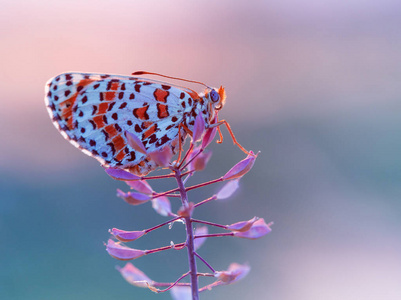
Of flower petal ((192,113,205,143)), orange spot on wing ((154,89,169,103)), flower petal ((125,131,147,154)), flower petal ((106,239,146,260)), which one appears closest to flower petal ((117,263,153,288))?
flower petal ((106,239,146,260))

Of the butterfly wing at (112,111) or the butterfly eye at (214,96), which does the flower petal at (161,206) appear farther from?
the butterfly eye at (214,96)

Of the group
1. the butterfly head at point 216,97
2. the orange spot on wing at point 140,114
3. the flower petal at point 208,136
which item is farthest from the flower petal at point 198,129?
the orange spot on wing at point 140,114

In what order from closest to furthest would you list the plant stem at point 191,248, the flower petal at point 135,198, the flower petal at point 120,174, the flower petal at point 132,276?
1. the plant stem at point 191,248
2. the flower petal at point 135,198
3. the flower petal at point 132,276
4. the flower petal at point 120,174

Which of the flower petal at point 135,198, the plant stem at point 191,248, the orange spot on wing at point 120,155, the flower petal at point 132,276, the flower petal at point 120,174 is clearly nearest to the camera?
the plant stem at point 191,248

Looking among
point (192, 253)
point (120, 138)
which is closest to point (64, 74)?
point (120, 138)

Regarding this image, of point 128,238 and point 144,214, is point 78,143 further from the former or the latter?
point 144,214

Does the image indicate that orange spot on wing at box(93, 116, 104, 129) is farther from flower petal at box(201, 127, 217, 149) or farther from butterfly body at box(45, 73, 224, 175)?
flower petal at box(201, 127, 217, 149)

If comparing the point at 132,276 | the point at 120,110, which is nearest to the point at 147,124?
the point at 120,110
